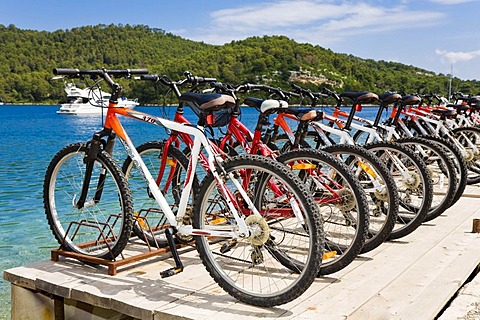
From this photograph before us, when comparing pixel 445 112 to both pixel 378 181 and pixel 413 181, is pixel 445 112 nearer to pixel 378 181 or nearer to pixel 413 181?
pixel 413 181

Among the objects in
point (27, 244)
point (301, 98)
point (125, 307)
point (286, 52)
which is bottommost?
point (27, 244)

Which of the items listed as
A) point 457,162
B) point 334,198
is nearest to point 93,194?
point 334,198

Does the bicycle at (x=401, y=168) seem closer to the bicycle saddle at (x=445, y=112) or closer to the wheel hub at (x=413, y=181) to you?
the wheel hub at (x=413, y=181)

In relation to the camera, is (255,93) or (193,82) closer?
(193,82)

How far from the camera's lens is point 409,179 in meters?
4.48

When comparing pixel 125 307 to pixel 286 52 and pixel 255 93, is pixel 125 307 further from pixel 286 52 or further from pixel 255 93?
pixel 286 52

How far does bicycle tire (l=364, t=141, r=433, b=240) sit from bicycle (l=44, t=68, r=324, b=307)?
86 centimetres

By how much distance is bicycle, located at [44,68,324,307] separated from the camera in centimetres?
299

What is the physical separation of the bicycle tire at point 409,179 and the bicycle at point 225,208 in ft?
2.83

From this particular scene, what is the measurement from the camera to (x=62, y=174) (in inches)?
168

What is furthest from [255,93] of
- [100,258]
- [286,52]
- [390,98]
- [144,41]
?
[144,41]

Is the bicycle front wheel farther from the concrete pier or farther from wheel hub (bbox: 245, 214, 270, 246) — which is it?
the concrete pier

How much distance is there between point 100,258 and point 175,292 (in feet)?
2.11

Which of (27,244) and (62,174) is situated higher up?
(62,174)
